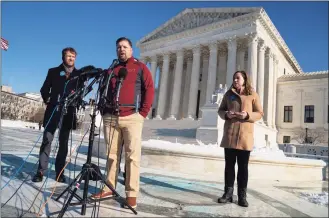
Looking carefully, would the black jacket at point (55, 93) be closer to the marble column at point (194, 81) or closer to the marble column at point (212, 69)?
the marble column at point (212, 69)

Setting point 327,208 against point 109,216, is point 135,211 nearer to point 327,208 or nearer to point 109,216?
point 109,216

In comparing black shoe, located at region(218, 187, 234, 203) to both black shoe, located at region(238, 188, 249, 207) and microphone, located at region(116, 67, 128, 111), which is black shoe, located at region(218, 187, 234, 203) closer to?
black shoe, located at region(238, 188, 249, 207)

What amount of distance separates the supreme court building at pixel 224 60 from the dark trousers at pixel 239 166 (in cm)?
2867

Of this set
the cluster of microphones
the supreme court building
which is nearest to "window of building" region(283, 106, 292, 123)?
the supreme court building

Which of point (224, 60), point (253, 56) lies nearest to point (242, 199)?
point (253, 56)

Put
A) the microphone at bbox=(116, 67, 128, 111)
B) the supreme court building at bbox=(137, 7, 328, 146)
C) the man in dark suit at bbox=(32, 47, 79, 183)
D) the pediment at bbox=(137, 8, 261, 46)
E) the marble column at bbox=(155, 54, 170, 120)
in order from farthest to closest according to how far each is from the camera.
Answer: the marble column at bbox=(155, 54, 170, 120) < the pediment at bbox=(137, 8, 261, 46) < the supreme court building at bbox=(137, 7, 328, 146) < the man in dark suit at bbox=(32, 47, 79, 183) < the microphone at bbox=(116, 67, 128, 111)

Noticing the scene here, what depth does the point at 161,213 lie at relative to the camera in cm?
328

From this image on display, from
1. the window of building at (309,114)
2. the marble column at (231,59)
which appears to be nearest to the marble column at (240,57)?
the marble column at (231,59)

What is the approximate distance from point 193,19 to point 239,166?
3895 cm

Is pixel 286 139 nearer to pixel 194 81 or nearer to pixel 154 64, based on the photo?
pixel 194 81

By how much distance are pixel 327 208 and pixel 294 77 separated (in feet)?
134

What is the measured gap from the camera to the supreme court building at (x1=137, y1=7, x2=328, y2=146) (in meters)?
33.4

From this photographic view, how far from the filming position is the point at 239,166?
4.53m

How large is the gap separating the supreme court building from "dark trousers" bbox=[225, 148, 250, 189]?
28666mm
